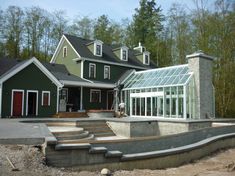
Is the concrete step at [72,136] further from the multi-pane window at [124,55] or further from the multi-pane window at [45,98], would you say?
the multi-pane window at [124,55]

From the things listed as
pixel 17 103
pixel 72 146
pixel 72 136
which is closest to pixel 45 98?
pixel 17 103

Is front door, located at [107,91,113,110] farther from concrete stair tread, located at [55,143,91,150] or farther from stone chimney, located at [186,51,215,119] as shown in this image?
concrete stair tread, located at [55,143,91,150]

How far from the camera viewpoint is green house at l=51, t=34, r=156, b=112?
24.7 m

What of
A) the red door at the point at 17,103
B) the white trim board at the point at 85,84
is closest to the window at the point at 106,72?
the white trim board at the point at 85,84

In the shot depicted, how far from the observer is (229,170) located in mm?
8414

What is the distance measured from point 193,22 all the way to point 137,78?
→ 30.0ft

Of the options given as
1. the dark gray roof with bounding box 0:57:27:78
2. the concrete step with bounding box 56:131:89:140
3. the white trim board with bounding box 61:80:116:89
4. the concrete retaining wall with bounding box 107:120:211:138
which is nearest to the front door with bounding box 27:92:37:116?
the dark gray roof with bounding box 0:57:27:78

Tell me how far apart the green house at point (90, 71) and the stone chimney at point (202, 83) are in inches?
327

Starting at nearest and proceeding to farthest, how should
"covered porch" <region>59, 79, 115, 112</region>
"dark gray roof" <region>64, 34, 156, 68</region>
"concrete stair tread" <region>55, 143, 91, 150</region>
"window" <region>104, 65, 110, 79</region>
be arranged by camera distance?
"concrete stair tread" <region>55, 143, 91, 150</region>
"covered porch" <region>59, 79, 115, 112</region>
"dark gray roof" <region>64, 34, 156, 68</region>
"window" <region>104, 65, 110, 79</region>

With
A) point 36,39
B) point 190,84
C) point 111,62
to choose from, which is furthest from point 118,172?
point 36,39

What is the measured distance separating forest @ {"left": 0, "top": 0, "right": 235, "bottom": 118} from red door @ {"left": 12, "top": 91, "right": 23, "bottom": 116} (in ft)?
49.9

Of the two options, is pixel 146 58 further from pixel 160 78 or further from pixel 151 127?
pixel 151 127

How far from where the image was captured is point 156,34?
41.7 meters

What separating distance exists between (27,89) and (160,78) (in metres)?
10.6
